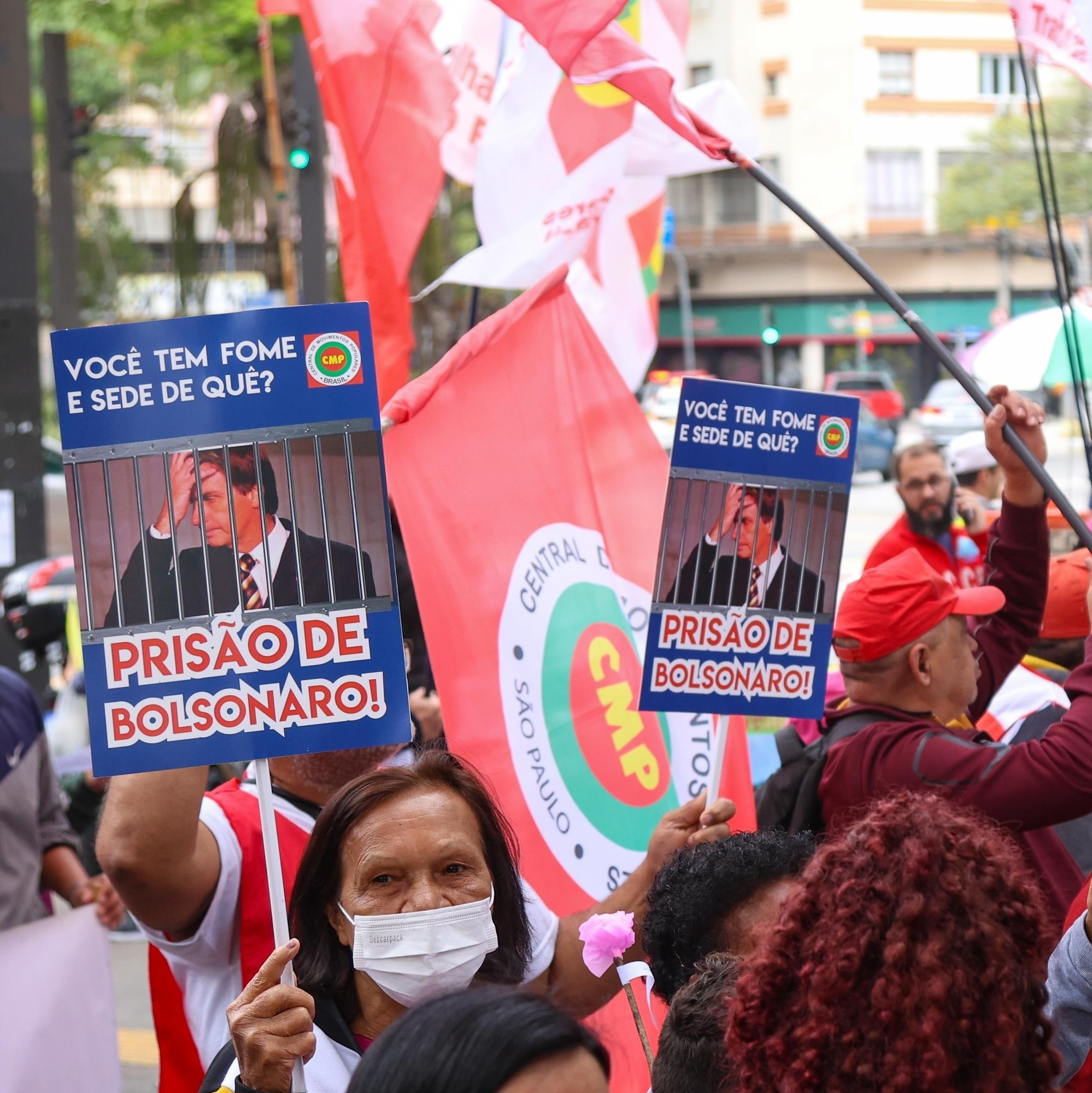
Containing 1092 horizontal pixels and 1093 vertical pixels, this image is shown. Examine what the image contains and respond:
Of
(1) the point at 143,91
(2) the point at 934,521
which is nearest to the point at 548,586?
(2) the point at 934,521

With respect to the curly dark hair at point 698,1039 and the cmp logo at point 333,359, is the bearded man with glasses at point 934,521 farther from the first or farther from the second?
the curly dark hair at point 698,1039

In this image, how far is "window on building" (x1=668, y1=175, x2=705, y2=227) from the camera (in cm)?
4453

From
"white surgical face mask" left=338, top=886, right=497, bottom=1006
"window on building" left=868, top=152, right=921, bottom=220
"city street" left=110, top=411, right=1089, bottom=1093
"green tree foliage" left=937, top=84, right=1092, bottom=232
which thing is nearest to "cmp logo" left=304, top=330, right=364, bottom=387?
"white surgical face mask" left=338, top=886, right=497, bottom=1006

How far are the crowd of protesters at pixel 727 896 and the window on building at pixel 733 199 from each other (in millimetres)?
41849

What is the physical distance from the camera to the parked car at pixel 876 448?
2536cm

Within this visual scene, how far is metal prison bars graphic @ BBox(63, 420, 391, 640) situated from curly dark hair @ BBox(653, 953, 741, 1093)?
27.6 inches

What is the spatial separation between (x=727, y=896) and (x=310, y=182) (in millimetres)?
8752

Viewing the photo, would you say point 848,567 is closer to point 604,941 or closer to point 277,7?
point 277,7

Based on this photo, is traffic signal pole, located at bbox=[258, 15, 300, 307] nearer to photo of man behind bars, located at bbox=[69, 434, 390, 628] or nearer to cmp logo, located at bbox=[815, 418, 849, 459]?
cmp logo, located at bbox=[815, 418, 849, 459]

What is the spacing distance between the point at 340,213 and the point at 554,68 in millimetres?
819

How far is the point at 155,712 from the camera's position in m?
2.03

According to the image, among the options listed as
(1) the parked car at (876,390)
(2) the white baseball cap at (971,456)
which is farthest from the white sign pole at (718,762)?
(1) the parked car at (876,390)

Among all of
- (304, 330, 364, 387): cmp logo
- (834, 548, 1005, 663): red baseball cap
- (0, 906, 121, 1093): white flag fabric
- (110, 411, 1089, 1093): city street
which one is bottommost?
(110, 411, 1089, 1093): city street

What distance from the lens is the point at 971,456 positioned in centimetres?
668
